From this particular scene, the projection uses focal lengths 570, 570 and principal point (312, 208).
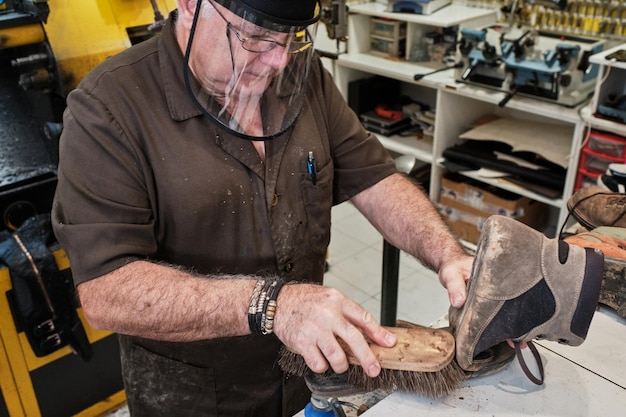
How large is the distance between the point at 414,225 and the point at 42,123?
4.25 feet

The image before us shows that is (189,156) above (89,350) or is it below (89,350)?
above

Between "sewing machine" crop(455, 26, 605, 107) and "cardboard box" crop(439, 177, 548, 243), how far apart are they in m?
0.54

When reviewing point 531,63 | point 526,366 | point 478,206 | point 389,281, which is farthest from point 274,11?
point 478,206

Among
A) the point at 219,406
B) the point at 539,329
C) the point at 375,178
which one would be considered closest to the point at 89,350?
the point at 219,406

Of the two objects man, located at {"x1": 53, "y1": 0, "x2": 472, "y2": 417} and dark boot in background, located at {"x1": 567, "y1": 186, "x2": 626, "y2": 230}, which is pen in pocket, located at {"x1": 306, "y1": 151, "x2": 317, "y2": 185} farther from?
dark boot in background, located at {"x1": 567, "y1": 186, "x2": 626, "y2": 230}

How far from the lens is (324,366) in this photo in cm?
92

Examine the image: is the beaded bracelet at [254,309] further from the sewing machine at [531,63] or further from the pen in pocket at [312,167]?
the sewing machine at [531,63]

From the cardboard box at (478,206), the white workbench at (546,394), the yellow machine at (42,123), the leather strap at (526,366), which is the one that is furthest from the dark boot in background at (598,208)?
the yellow machine at (42,123)

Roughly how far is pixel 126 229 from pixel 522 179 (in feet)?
7.03

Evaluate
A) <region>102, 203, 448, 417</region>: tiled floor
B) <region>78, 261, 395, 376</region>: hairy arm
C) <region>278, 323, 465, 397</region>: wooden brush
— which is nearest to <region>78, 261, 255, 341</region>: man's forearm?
<region>78, 261, 395, 376</region>: hairy arm

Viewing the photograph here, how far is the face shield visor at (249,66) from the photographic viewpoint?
1.01m

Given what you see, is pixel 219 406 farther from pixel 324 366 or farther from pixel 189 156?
pixel 189 156

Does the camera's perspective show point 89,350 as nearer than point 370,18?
Yes

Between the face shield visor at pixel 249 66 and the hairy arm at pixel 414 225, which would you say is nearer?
the face shield visor at pixel 249 66
